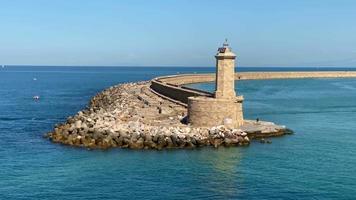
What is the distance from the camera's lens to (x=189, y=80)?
9888 centimetres

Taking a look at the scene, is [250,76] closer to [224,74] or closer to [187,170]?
[224,74]

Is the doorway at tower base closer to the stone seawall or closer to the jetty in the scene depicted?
the jetty

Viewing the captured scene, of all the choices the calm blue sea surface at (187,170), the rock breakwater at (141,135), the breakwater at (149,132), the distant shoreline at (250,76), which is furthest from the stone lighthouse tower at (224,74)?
the distant shoreline at (250,76)

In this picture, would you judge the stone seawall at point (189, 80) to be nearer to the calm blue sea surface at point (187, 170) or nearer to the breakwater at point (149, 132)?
the breakwater at point (149, 132)

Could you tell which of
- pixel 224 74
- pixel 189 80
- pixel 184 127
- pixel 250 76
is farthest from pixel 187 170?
pixel 250 76

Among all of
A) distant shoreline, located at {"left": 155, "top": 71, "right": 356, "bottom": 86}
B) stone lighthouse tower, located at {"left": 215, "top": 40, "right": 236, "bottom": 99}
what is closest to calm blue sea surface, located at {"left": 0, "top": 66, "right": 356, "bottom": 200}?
stone lighthouse tower, located at {"left": 215, "top": 40, "right": 236, "bottom": 99}

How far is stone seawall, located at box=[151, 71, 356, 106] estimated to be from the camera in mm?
47094

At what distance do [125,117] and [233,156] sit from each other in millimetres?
10940

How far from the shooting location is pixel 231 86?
35156mm

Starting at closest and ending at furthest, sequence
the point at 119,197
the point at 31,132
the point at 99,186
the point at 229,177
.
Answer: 1. the point at 119,197
2. the point at 99,186
3. the point at 229,177
4. the point at 31,132

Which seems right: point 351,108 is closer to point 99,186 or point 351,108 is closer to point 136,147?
point 136,147

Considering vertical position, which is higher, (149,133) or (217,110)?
(217,110)

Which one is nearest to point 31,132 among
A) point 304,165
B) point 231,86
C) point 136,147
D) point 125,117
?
point 125,117

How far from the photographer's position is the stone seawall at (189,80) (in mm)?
47094
